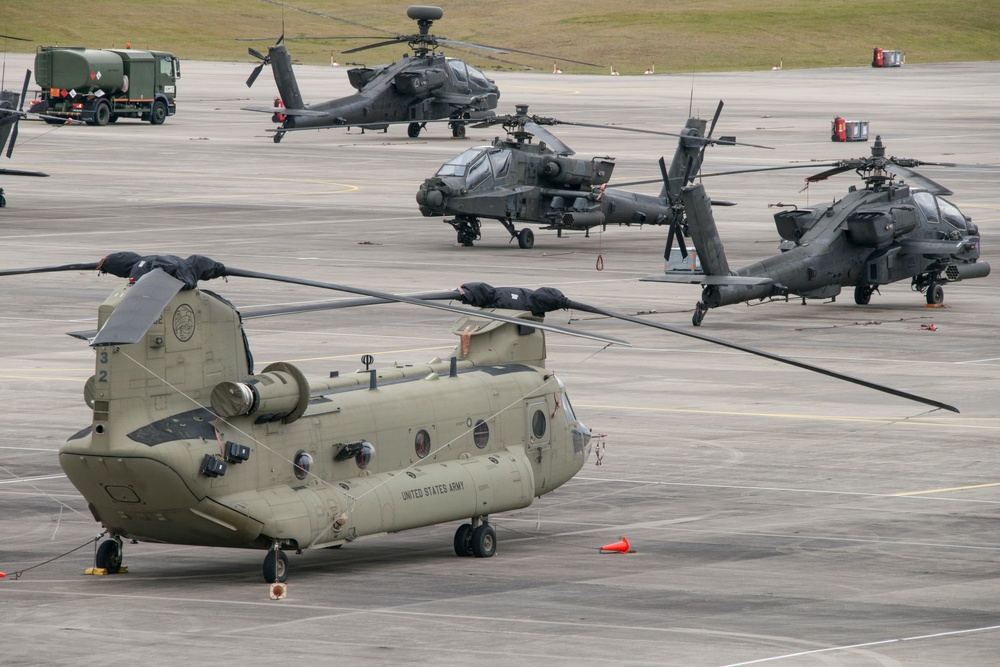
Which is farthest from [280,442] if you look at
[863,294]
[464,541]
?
[863,294]

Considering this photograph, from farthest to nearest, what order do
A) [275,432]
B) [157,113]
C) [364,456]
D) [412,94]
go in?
[157,113] → [412,94] → [364,456] → [275,432]

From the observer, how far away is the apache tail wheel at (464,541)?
20844 millimetres

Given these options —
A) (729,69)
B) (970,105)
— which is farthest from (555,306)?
(729,69)

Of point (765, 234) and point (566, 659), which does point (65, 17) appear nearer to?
point (765, 234)

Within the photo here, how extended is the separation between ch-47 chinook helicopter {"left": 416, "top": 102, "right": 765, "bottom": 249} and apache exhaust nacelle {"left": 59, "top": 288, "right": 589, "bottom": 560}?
1235 inches

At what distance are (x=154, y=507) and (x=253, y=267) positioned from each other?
3042 centimetres

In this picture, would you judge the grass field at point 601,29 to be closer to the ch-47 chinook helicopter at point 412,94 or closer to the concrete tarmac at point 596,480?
the ch-47 chinook helicopter at point 412,94

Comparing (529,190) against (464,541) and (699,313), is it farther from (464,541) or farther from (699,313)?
(464,541)

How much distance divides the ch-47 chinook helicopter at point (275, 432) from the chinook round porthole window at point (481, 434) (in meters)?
0.02

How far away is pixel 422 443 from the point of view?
20625 mm

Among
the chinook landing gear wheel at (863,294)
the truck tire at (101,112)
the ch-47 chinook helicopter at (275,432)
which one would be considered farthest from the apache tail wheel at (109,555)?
the truck tire at (101,112)

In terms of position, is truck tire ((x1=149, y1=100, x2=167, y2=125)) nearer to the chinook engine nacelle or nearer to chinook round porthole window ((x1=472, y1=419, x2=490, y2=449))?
chinook round porthole window ((x1=472, y1=419, x2=490, y2=449))

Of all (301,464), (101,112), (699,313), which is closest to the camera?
(301,464)

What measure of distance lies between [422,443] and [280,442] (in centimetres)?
210
